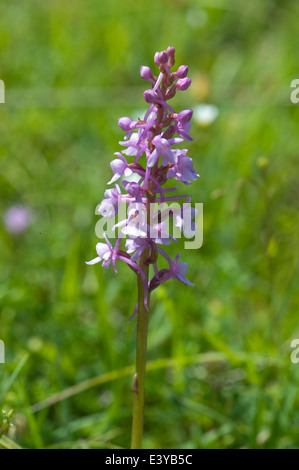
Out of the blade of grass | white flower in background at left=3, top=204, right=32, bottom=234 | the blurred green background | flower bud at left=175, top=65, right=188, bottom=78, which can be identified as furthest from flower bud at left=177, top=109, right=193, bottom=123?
white flower in background at left=3, top=204, right=32, bottom=234

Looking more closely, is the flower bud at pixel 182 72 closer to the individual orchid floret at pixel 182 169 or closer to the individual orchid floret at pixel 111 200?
the individual orchid floret at pixel 182 169

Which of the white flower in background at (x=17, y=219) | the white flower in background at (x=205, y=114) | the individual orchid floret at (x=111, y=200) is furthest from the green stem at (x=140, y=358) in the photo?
the white flower in background at (x=205, y=114)

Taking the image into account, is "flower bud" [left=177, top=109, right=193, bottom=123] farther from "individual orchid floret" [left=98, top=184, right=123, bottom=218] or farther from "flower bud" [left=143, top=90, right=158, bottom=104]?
"individual orchid floret" [left=98, top=184, right=123, bottom=218]

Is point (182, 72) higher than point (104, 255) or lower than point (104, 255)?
higher

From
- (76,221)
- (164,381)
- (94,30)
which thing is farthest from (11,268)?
(94,30)

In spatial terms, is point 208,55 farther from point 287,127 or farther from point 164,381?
point 164,381

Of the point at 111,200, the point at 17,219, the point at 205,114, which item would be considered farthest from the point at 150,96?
the point at 205,114

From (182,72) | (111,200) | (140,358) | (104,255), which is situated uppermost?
(182,72)

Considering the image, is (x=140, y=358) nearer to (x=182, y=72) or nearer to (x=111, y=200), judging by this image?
(x=111, y=200)
